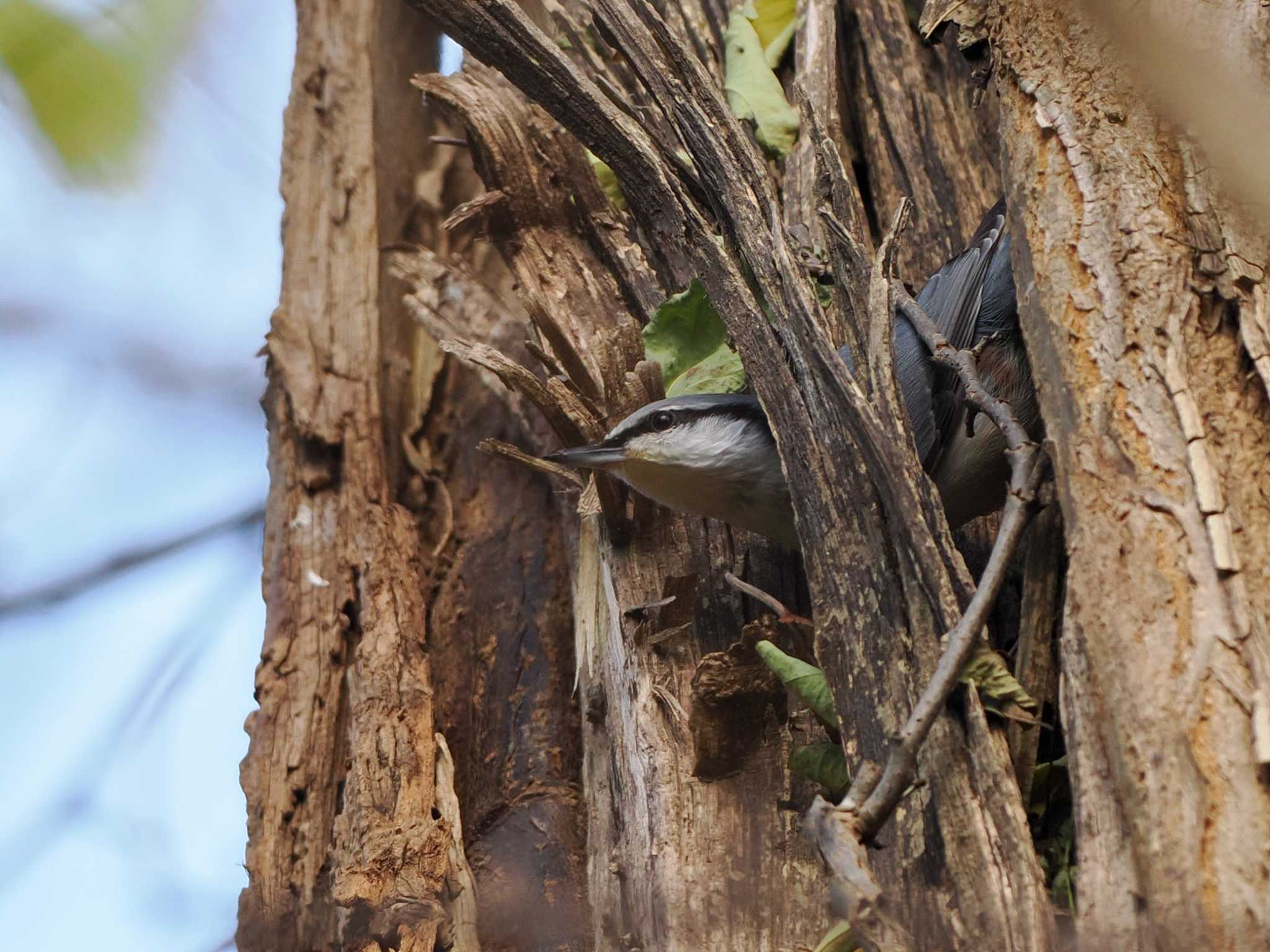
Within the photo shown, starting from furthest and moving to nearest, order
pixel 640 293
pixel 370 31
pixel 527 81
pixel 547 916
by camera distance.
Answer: pixel 370 31
pixel 640 293
pixel 527 81
pixel 547 916

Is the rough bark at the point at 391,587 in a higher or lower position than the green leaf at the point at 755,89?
lower

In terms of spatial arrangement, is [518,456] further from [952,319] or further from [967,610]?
[967,610]

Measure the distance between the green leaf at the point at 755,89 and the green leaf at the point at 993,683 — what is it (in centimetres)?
139

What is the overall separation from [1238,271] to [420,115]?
2445 mm

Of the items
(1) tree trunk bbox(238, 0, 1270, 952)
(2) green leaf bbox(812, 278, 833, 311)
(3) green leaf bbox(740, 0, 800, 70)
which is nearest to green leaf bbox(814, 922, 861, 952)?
(1) tree trunk bbox(238, 0, 1270, 952)

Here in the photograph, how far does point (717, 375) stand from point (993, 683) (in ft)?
3.10

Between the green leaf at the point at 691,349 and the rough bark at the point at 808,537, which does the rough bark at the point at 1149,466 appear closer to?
the rough bark at the point at 808,537

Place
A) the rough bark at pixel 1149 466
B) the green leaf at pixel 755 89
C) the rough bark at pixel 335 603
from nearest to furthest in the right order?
the rough bark at pixel 1149 466, the rough bark at pixel 335 603, the green leaf at pixel 755 89

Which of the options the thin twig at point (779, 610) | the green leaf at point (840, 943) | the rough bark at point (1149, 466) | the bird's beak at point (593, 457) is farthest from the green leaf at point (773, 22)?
the green leaf at point (840, 943)

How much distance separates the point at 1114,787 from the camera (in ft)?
3.71

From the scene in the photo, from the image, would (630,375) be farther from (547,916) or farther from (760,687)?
(547,916)

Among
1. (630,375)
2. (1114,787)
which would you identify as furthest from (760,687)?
(630,375)

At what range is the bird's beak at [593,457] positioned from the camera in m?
1.91

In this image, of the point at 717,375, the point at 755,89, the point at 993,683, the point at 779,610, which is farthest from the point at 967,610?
the point at 755,89
